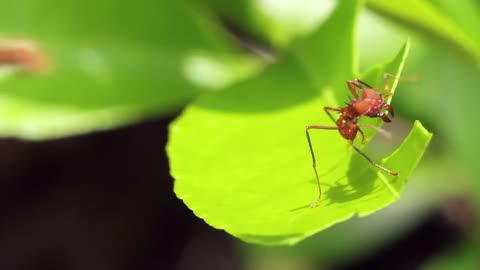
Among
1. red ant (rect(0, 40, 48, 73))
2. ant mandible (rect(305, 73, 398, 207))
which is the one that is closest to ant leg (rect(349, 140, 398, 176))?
ant mandible (rect(305, 73, 398, 207))

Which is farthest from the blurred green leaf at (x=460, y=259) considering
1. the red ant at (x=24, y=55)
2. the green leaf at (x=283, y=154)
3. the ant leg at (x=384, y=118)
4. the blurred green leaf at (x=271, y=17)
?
the red ant at (x=24, y=55)

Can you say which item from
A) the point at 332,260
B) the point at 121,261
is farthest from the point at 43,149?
the point at 332,260

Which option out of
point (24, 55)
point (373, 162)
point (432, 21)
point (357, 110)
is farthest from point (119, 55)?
point (373, 162)

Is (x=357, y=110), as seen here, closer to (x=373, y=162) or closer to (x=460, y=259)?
(x=373, y=162)

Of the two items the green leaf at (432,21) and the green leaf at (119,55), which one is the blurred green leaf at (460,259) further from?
the green leaf at (432,21)

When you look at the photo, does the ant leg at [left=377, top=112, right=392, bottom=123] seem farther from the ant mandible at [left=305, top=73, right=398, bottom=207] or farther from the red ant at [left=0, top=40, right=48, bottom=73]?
the red ant at [left=0, top=40, right=48, bottom=73]
